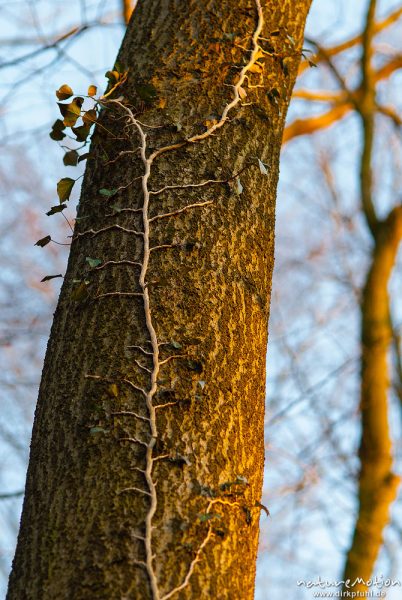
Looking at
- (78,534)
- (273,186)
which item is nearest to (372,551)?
(273,186)

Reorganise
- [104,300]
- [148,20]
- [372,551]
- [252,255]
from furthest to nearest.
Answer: [372,551] < [148,20] < [252,255] < [104,300]

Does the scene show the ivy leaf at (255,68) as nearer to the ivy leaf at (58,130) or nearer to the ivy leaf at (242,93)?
the ivy leaf at (242,93)

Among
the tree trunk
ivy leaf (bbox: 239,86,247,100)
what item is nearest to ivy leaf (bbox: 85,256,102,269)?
the tree trunk

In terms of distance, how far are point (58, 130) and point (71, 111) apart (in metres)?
0.07

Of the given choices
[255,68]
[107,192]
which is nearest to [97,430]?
[107,192]

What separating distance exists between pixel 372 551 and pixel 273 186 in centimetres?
329

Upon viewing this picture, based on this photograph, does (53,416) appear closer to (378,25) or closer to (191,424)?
(191,424)

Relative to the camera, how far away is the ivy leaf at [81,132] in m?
1.62

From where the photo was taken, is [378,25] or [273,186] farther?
[378,25]

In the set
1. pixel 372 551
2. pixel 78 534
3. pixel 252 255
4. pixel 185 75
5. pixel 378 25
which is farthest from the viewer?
pixel 378 25

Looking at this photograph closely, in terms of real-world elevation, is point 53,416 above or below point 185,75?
below

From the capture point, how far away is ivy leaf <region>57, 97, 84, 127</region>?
1.62 meters

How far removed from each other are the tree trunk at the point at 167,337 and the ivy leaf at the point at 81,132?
0.04 metres

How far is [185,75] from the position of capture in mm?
1622
